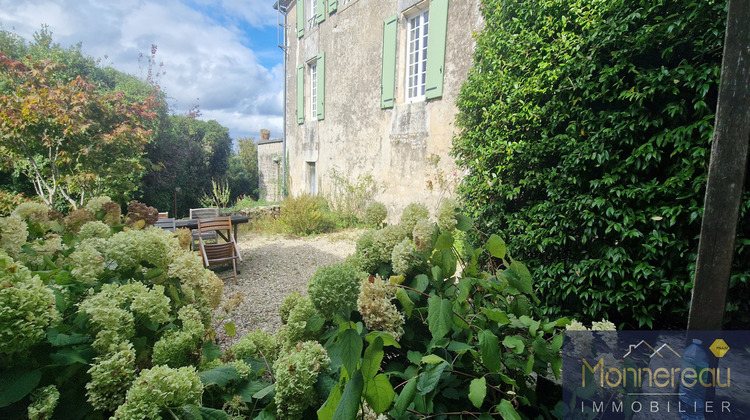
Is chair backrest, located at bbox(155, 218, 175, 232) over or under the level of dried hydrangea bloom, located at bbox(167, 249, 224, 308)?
under

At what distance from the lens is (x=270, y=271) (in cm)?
553

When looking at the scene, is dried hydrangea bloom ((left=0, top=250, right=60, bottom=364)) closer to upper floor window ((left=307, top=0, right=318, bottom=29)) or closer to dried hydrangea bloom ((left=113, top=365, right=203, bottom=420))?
dried hydrangea bloom ((left=113, top=365, right=203, bottom=420))

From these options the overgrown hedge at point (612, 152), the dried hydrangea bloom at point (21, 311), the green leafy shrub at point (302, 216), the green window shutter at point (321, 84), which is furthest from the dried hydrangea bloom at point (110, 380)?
the green window shutter at point (321, 84)

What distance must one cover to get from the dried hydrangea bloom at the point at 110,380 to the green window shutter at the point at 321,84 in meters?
9.46

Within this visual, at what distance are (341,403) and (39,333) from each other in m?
0.72

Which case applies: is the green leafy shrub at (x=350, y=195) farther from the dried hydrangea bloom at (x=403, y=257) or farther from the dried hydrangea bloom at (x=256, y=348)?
the dried hydrangea bloom at (x=403, y=257)

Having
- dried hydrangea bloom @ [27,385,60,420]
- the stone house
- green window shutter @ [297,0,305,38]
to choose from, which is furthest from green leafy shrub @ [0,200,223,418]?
green window shutter @ [297,0,305,38]

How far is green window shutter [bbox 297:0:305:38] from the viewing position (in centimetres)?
1040

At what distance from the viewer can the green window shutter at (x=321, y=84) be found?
958cm

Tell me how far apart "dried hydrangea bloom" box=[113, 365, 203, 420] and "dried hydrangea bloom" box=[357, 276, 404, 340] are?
0.44 meters

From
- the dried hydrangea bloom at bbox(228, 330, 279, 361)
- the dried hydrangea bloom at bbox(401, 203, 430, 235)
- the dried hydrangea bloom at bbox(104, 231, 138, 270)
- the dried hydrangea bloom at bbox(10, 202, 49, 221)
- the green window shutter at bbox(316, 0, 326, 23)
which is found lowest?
the dried hydrangea bloom at bbox(228, 330, 279, 361)

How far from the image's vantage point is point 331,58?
9281 mm

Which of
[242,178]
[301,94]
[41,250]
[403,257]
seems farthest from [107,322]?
[242,178]

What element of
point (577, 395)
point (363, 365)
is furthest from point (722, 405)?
point (363, 365)
